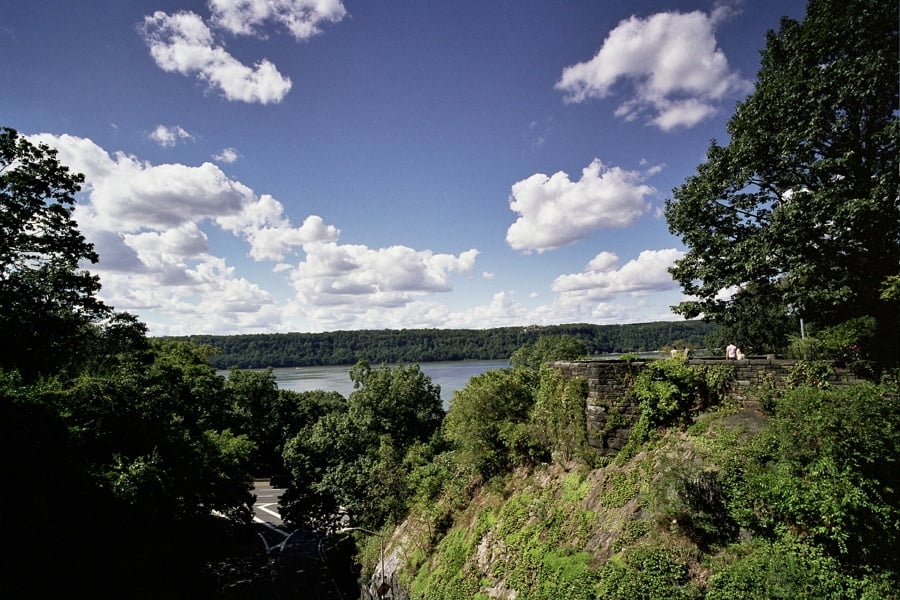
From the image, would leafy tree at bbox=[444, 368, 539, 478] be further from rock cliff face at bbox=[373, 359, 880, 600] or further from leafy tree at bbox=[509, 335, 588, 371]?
leafy tree at bbox=[509, 335, 588, 371]

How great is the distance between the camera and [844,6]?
8352 millimetres

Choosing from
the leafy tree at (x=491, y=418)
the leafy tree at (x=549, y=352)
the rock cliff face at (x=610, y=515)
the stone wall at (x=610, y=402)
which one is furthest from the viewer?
→ the leafy tree at (x=549, y=352)

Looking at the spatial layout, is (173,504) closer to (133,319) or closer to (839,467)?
(133,319)

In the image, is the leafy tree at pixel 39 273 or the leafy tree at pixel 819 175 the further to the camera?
the leafy tree at pixel 39 273

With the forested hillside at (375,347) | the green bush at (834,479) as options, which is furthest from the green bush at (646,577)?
the forested hillside at (375,347)

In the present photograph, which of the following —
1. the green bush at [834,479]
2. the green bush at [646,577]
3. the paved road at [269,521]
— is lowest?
the paved road at [269,521]

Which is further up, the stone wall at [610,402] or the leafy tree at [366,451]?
the stone wall at [610,402]

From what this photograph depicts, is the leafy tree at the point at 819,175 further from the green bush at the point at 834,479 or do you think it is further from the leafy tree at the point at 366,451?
the leafy tree at the point at 366,451

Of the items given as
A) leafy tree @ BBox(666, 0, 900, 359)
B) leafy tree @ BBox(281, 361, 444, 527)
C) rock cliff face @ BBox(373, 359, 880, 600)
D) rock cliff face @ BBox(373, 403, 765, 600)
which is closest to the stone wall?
rock cliff face @ BBox(373, 359, 880, 600)

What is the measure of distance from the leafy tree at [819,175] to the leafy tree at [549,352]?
33.6 m

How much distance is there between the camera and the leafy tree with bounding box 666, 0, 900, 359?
7742mm

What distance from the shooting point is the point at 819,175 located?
867cm

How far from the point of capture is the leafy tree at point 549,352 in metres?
43.9

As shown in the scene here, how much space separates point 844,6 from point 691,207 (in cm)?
470
